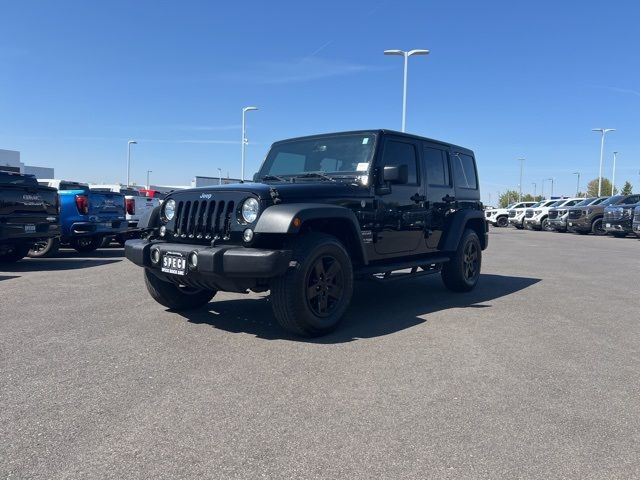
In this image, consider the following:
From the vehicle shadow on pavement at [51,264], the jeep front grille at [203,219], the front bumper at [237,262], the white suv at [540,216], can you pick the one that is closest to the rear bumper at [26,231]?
the vehicle shadow on pavement at [51,264]

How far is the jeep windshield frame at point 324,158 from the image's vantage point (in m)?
5.71

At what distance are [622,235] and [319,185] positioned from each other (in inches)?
941

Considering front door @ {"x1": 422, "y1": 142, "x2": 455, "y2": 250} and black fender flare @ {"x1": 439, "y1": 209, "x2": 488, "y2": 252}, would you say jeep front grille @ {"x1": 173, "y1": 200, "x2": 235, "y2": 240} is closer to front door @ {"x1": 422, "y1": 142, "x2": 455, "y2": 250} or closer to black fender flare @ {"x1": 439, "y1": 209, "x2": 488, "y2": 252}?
front door @ {"x1": 422, "y1": 142, "x2": 455, "y2": 250}

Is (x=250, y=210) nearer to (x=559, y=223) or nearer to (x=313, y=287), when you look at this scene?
(x=313, y=287)

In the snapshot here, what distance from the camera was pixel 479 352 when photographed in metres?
4.42

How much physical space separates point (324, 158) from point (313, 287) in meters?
1.85

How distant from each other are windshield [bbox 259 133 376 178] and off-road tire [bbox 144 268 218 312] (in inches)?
63.9

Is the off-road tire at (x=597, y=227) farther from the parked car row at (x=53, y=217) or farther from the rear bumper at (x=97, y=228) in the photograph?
the rear bumper at (x=97, y=228)

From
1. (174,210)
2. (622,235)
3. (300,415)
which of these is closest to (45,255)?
(174,210)

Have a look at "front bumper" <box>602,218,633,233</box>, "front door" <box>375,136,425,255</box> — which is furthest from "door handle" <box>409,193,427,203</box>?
"front bumper" <box>602,218,633,233</box>

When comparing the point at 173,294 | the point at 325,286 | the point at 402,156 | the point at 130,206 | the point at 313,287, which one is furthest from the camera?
the point at 130,206

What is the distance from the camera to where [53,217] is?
9.88 m

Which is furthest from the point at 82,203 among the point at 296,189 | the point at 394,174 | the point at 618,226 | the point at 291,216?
the point at 618,226

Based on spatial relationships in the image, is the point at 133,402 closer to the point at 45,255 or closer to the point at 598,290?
the point at 598,290
